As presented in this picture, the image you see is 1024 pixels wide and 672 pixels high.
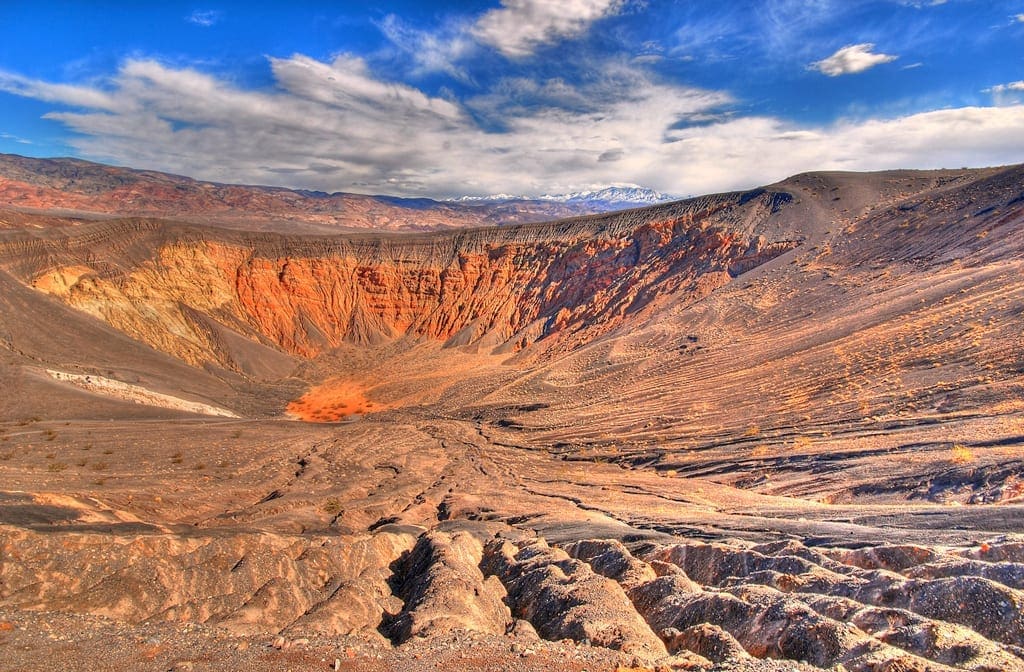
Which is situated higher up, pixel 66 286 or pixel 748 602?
pixel 66 286

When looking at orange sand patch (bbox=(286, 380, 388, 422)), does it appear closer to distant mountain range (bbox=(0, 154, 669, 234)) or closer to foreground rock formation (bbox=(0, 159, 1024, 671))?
foreground rock formation (bbox=(0, 159, 1024, 671))

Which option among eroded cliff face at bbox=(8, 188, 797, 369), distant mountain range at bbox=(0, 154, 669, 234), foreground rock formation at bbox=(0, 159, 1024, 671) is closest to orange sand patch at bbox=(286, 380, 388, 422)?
foreground rock formation at bbox=(0, 159, 1024, 671)

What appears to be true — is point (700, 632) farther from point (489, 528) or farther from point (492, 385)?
point (492, 385)

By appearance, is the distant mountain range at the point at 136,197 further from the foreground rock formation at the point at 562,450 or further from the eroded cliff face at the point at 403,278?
the foreground rock formation at the point at 562,450

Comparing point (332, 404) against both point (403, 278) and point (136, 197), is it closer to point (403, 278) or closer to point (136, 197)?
point (403, 278)

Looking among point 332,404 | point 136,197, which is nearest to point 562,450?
point 332,404

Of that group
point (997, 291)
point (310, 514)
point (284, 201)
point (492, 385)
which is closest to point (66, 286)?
point (492, 385)
